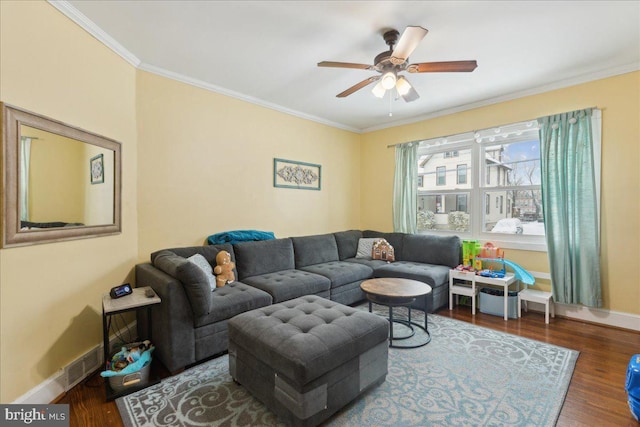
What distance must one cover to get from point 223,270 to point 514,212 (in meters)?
3.69

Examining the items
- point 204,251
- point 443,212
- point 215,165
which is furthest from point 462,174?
point 204,251

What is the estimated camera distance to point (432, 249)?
160 inches

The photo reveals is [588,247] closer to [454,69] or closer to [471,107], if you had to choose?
[471,107]

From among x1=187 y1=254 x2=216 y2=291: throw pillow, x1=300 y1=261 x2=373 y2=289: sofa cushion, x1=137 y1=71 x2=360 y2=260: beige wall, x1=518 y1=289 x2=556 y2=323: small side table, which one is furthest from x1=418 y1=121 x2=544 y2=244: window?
x1=187 y1=254 x2=216 y2=291: throw pillow


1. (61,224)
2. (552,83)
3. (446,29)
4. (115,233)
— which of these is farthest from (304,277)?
(552,83)

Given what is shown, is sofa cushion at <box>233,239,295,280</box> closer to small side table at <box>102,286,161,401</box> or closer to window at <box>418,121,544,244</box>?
small side table at <box>102,286,161,401</box>

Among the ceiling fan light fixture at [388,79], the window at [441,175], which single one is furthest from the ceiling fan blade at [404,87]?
the window at [441,175]

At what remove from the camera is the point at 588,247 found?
308 cm

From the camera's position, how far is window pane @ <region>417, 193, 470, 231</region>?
14.0 feet

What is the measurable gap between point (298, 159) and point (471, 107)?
8.35 feet

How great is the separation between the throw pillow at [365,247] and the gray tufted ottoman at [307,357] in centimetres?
241

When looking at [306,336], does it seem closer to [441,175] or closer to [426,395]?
[426,395]

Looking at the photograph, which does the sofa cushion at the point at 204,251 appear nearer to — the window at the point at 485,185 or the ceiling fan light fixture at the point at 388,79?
the ceiling fan light fixture at the point at 388,79

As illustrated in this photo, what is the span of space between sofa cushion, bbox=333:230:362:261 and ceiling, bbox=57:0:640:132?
2158 mm
